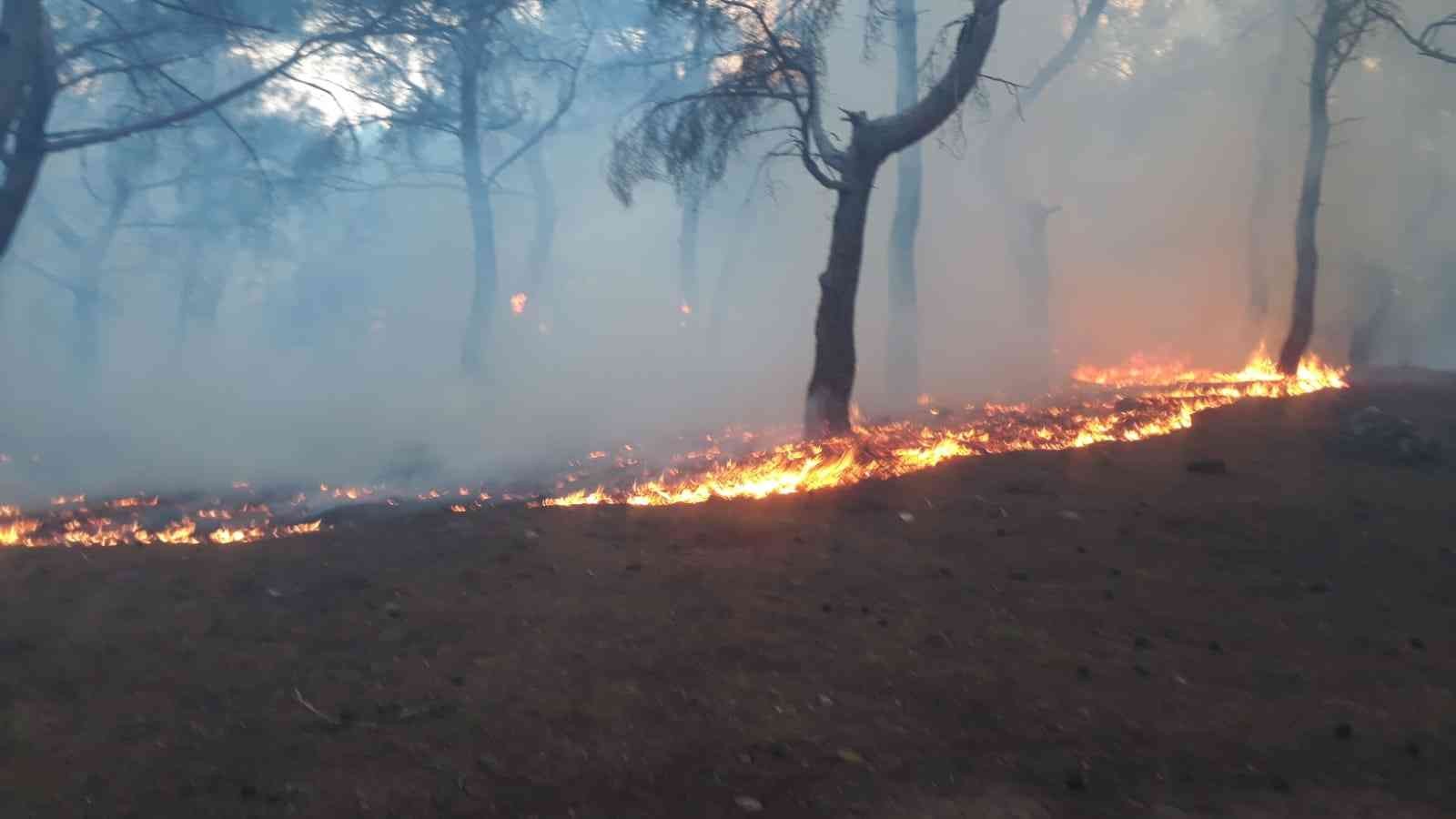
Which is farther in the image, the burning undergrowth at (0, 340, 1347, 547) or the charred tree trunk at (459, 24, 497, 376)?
the charred tree trunk at (459, 24, 497, 376)

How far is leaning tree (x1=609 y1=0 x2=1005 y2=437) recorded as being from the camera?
12.2 m

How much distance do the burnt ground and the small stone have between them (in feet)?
0.06

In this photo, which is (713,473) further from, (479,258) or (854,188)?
(479,258)

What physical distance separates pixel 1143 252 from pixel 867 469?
1396 inches

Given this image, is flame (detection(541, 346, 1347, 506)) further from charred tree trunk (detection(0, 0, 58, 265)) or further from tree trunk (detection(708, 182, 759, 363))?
tree trunk (detection(708, 182, 759, 363))

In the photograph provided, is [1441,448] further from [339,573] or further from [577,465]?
[577,465]

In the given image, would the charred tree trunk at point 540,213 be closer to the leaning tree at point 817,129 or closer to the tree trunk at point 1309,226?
the leaning tree at point 817,129

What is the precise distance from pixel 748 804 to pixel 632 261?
48.4m

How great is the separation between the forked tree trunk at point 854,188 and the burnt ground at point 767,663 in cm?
393

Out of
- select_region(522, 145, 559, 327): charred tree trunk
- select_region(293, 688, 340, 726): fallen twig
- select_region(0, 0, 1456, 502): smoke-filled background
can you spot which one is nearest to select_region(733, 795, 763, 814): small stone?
select_region(293, 688, 340, 726): fallen twig

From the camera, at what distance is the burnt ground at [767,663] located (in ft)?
13.9

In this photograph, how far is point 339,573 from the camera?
23.2 ft

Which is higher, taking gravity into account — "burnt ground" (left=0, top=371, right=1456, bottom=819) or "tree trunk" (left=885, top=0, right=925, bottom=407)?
"tree trunk" (left=885, top=0, right=925, bottom=407)

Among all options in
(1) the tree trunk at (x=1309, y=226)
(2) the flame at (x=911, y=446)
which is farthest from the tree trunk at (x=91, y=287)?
(1) the tree trunk at (x=1309, y=226)
